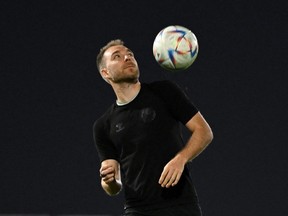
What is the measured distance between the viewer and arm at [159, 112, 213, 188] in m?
2.41

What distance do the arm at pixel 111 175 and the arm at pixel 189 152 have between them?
292 mm

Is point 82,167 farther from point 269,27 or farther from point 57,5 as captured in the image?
point 269,27

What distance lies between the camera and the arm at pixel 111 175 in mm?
2629

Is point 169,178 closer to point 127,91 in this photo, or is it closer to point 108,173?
point 108,173

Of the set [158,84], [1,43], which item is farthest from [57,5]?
[158,84]

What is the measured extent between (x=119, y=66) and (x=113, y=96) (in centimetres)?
264

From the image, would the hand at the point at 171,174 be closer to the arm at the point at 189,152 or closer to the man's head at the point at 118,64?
the arm at the point at 189,152

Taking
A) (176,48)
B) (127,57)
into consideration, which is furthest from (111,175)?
(176,48)

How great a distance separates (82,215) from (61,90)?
1.09 metres

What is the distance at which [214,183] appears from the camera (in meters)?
5.27

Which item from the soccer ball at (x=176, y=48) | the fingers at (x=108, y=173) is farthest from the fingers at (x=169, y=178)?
the soccer ball at (x=176, y=48)

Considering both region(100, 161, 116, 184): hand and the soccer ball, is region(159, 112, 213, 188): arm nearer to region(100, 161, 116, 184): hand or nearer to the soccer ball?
region(100, 161, 116, 184): hand

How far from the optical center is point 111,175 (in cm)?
264

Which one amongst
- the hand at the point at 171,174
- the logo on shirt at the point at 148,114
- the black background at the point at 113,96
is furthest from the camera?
the black background at the point at 113,96
